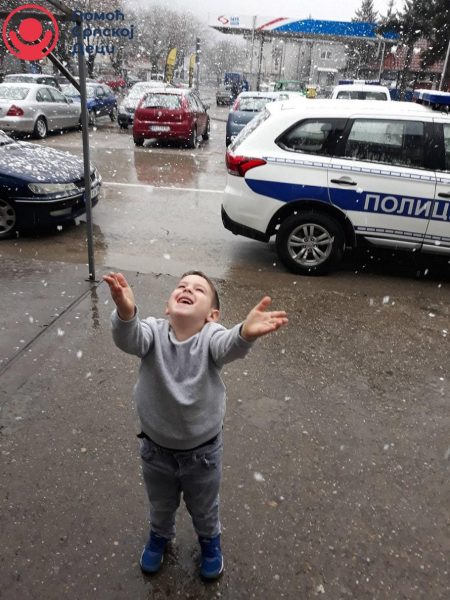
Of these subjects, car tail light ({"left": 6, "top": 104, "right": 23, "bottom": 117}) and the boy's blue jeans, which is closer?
the boy's blue jeans

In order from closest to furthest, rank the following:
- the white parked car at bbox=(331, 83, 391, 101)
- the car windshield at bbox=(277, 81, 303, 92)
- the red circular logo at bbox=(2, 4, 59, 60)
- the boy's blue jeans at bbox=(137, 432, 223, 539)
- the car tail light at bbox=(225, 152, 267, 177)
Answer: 1. the boy's blue jeans at bbox=(137, 432, 223, 539)
2. the red circular logo at bbox=(2, 4, 59, 60)
3. the car tail light at bbox=(225, 152, 267, 177)
4. the white parked car at bbox=(331, 83, 391, 101)
5. the car windshield at bbox=(277, 81, 303, 92)

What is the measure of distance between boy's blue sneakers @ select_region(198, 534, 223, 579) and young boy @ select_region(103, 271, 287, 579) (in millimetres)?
200

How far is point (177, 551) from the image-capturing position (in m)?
2.26

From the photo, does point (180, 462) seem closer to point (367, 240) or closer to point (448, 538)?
point (448, 538)

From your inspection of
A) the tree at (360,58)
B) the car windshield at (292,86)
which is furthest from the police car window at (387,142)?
the tree at (360,58)

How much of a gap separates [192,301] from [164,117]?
1284 cm

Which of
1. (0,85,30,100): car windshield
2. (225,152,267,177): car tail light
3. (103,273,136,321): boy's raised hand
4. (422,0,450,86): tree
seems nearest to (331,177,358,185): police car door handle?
(225,152,267,177): car tail light

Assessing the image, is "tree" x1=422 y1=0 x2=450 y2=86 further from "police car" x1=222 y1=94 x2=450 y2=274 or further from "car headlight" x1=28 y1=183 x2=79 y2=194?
"car headlight" x1=28 y1=183 x2=79 y2=194

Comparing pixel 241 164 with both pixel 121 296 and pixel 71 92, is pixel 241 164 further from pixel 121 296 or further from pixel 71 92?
pixel 71 92

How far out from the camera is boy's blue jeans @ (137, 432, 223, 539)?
1931 mm

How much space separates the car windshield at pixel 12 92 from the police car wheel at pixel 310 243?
11.5 m

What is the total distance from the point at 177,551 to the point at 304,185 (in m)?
3.90

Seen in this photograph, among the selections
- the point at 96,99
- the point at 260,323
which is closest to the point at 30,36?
the point at 260,323

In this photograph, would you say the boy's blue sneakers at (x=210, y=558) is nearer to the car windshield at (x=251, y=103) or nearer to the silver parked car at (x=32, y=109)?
the silver parked car at (x=32, y=109)
